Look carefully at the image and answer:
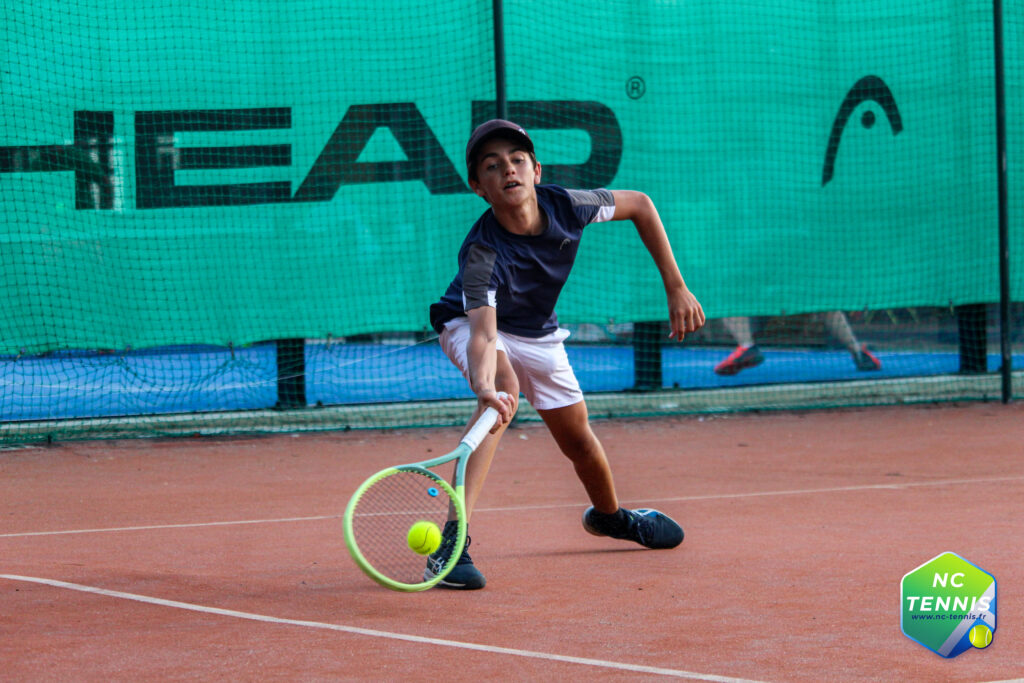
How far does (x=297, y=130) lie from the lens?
28.3 ft

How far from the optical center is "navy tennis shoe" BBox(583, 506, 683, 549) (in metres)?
4.42

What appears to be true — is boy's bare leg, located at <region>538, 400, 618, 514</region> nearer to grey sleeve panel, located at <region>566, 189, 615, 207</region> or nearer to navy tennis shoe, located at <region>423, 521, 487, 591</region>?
navy tennis shoe, located at <region>423, 521, 487, 591</region>

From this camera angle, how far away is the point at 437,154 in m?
8.75

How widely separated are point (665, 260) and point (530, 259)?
0.49 metres

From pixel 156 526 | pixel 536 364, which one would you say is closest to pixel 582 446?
pixel 536 364

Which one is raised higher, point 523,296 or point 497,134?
point 497,134

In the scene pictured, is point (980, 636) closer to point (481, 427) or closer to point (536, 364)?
point (481, 427)

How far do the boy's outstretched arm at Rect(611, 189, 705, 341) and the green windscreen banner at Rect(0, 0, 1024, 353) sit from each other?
15.2 feet

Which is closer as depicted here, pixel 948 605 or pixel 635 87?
pixel 948 605

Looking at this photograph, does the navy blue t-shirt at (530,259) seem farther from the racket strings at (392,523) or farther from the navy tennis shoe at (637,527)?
the navy tennis shoe at (637,527)

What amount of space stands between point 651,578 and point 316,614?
1204 millimetres

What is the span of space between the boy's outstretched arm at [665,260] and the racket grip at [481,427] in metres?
0.71

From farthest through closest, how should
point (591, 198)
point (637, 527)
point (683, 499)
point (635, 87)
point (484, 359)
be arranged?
point (635, 87), point (683, 499), point (637, 527), point (591, 198), point (484, 359)

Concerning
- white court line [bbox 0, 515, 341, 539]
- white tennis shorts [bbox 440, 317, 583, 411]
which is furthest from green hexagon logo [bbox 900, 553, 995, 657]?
white court line [bbox 0, 515, 341, 539]
